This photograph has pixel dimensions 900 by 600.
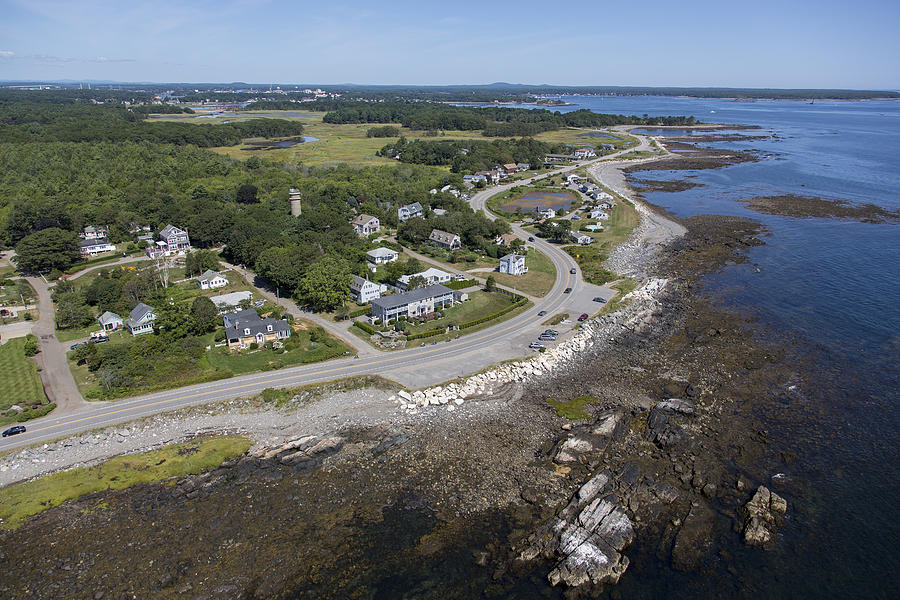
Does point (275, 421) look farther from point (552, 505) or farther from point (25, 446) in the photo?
point (552, 505)

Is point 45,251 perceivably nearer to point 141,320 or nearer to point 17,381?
point 141,320

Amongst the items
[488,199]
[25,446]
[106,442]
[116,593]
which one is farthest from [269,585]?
[488,199]

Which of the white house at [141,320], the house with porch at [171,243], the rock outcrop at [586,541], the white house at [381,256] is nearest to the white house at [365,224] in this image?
the white house at [381,256]

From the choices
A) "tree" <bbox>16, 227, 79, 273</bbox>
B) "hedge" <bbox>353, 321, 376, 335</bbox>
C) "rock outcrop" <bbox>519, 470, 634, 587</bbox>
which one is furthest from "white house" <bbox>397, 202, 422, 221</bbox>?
"rock outcrop" <bbox>519, 470, 634, 587</bbox>

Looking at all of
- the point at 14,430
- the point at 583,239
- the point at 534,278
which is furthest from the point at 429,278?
the point at 14,430

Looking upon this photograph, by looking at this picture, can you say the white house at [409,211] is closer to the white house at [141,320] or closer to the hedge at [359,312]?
the hedge at [359,312]

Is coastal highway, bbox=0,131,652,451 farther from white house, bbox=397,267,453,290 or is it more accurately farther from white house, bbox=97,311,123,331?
white house, bbox=97,311,123,331
